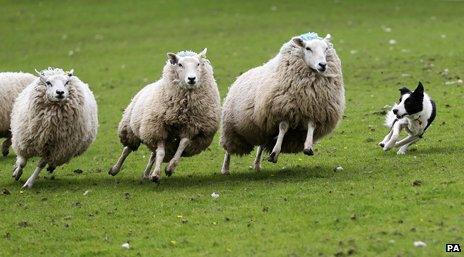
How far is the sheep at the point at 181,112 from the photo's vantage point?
13.3 meters

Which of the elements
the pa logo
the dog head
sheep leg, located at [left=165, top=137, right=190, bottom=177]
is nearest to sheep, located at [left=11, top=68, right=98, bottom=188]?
sheep leg, located at [left=165, top=137, right=190, bottom=177]

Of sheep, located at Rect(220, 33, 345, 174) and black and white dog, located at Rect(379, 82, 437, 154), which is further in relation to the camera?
black and white dog, located at Rect(379, 82, 437, 154)

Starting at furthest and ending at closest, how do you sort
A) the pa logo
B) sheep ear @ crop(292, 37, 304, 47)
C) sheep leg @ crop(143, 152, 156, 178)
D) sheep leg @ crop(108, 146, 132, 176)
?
sheep leg @ crop(108, 146, 132, 176), sheep leg @ crop(143, 152, 156, 178), sheep ear @ crop(292, 37, 304, 47), the pa logo

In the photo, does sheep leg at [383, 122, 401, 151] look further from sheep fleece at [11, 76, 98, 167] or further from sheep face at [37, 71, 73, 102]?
sheep face at [37, 71, 73, 102]

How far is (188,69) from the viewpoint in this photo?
43.9 feet

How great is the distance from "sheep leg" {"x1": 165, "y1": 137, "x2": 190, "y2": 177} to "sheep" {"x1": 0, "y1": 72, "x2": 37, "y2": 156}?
16.0ft

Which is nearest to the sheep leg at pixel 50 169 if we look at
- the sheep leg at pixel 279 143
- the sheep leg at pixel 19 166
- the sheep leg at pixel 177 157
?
the sheep leg at pixel 19 166

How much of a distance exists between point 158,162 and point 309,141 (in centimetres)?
211

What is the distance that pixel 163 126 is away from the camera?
1340 cm

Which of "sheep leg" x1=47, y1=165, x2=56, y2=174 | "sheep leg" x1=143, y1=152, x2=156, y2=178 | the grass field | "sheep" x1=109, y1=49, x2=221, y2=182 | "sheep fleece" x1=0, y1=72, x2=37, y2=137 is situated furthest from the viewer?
"sheep fleece" x1=0, y1=72, x2=37, y2=137

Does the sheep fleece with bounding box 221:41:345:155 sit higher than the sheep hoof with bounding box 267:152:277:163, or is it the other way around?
the sheep fleece with bounding box 221:41:345:155

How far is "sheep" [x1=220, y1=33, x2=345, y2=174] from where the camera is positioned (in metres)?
13.2

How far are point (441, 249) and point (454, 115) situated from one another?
858 centimetres

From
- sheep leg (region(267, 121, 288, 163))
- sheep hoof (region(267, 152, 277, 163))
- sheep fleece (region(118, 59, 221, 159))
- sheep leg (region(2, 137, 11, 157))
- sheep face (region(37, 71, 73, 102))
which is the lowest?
sheep leg (region(2, 137, 11, 157))
